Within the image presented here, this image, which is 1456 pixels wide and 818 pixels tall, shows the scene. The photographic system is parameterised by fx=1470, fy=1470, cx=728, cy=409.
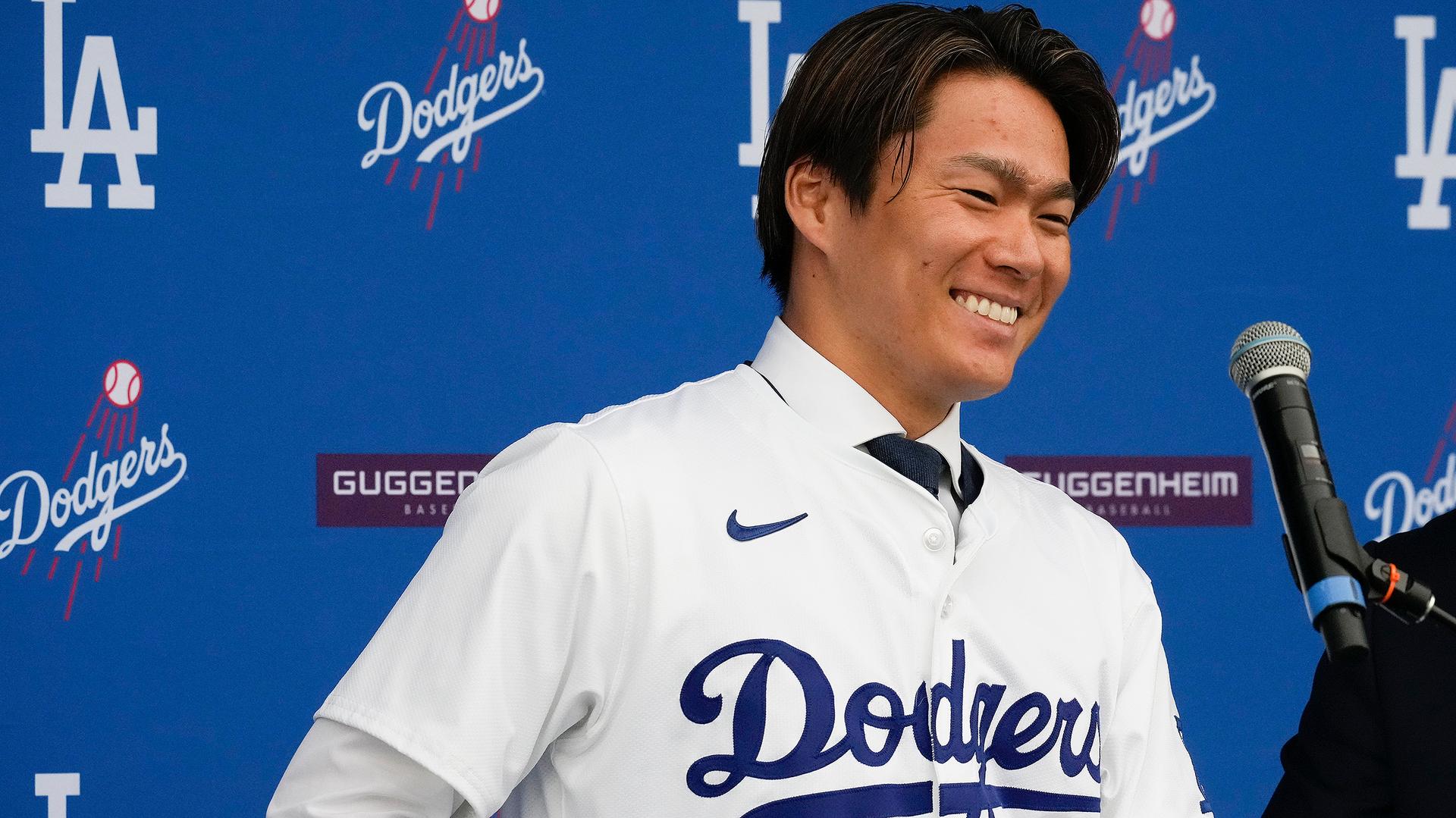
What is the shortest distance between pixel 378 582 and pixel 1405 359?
166 centimetres

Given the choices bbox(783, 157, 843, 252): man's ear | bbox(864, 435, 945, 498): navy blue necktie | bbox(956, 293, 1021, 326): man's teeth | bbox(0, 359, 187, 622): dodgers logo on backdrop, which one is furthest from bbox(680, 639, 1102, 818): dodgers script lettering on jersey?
bbox(0, 359, 187, 622): dodgers logo on backdrop

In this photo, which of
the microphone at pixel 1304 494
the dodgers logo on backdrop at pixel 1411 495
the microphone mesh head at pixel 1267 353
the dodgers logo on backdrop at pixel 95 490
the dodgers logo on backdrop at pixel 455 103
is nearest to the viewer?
the microphone at pixel 1304 494

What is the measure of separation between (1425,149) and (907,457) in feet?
5.36

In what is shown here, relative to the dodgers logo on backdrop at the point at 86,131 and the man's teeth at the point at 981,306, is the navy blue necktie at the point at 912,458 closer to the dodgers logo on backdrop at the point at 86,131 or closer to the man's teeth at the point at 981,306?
the man's teeth at the point at 981,306

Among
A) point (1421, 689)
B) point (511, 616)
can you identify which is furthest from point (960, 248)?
point (1421, 689)

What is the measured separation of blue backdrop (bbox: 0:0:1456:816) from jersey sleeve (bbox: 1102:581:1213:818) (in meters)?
1.04

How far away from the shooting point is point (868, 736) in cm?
105

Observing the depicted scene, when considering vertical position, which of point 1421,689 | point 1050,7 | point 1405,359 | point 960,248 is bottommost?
point 1421,689

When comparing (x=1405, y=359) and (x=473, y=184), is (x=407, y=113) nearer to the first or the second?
(x=473, y=184)

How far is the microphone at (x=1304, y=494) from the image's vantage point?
0.73m

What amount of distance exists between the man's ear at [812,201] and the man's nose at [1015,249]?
144 millimetres

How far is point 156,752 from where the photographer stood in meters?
2.05

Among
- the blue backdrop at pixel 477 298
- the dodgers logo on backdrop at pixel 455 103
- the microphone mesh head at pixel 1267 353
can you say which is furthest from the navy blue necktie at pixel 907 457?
the dodgers logo on backdrop at pixel 455 103

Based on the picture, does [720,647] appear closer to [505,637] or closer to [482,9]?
[505,637]
